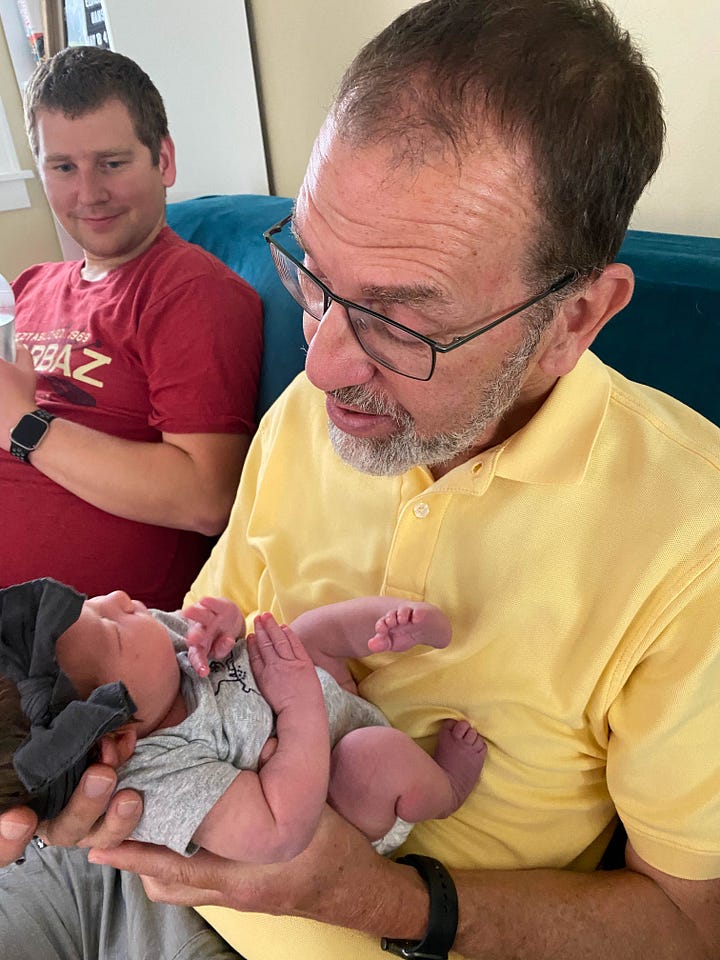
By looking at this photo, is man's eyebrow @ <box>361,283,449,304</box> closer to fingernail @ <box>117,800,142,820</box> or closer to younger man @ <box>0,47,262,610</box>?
fingernail @ <box>117,800,142,820</box>

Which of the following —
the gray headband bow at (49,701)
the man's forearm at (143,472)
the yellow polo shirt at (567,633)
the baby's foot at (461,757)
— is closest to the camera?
the gray headband bow at (49,701)

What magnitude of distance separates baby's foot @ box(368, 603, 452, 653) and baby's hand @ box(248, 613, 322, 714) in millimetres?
105

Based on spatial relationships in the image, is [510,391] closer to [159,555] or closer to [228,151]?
[159,555]

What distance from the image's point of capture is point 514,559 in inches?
39.2

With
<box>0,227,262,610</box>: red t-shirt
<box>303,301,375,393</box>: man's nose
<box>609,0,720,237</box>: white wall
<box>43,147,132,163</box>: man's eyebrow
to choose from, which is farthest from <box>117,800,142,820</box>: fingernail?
<box>43,147,132,163</box>: man's eyebrow

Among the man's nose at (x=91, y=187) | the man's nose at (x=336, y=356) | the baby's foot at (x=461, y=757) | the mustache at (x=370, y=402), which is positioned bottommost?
the baby's foot at (x=461, y=757)

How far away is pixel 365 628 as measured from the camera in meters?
1.06

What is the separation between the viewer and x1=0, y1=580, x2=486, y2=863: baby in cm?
86

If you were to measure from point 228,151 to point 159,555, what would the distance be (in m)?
1.54

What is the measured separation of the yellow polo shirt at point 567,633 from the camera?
35.4 inches

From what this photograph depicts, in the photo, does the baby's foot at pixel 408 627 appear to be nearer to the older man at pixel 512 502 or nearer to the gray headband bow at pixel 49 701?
the older man at pixel 512 502

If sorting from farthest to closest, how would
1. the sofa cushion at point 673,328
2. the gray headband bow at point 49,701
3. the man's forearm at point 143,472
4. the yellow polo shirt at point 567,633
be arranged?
the man's forearm at point 143,472
the sofa cushion at point 673,328
the yellow polo shirt at point 567,633
the gray headband bow at point 49,701

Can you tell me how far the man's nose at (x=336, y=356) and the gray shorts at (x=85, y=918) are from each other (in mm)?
830

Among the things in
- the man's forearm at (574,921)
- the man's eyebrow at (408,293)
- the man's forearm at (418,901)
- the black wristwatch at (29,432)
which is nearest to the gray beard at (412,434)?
the man's eyebrow at (408,293)
